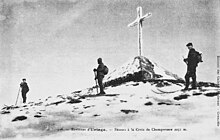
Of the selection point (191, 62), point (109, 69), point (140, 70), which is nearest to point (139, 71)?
point (140, 70)

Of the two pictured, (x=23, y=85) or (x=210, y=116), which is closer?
(x=210, y=116)

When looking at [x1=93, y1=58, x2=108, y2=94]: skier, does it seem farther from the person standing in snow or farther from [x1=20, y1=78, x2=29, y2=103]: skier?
[x1=20, y1=78, x2=29, y2=103]: skier

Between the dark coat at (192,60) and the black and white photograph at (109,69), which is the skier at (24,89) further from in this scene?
the dark coat at (192,60)

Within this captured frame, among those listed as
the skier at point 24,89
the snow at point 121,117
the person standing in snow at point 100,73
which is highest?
the person standing in snow at point 100,73

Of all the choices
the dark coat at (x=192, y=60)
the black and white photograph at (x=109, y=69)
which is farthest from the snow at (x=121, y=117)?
the dark coat at (x=192, y=60)

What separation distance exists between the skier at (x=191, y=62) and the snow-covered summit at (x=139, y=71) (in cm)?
8

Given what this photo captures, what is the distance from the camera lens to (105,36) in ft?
7.11

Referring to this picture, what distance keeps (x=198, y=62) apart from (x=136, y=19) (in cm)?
39

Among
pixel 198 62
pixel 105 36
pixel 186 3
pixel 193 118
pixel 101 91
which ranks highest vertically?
pixel 186 3

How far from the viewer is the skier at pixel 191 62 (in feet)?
6.82

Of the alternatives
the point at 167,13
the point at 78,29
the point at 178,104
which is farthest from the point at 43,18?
the point at 178,104

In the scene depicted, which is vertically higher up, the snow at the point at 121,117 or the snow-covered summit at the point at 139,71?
the snow-covered summit at the point at 139,71

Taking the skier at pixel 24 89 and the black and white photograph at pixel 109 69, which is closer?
the black and white photograph at pixel 109 69

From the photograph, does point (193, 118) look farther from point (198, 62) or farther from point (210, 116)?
point (198, 62)
